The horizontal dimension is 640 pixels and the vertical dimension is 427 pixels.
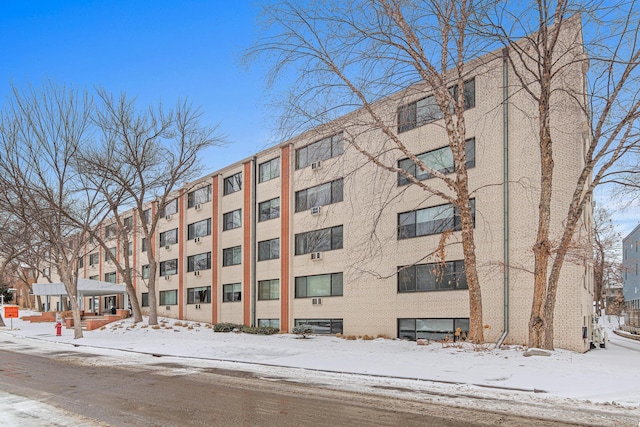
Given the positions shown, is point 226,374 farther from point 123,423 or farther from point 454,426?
point 454,426

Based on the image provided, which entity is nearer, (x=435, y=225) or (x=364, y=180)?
(x=435, y=225)

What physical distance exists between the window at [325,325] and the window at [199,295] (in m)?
11.2

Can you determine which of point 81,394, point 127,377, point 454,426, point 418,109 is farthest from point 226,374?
point 418,109

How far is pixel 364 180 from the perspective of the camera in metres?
25.9

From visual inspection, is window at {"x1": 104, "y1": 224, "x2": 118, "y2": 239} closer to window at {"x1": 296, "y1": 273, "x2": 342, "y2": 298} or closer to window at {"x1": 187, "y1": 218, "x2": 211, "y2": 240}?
window at {"x1": 187, "y1": 218, "x2": 211, "y2": 240}

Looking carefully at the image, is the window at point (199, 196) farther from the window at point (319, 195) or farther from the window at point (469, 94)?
the window at point (469, 94)

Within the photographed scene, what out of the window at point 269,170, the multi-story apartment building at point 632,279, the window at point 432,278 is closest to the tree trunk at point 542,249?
the window at point 432,278

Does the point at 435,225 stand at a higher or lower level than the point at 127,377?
higher

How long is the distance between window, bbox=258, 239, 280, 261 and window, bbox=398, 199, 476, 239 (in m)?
9.69

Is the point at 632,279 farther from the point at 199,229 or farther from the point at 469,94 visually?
the point at 199,229

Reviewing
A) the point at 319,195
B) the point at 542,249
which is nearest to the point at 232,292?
the point at 319,195

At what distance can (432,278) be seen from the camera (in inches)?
902

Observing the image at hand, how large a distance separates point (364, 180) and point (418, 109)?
434 centimetres

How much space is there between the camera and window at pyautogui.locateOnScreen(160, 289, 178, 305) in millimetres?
42500
